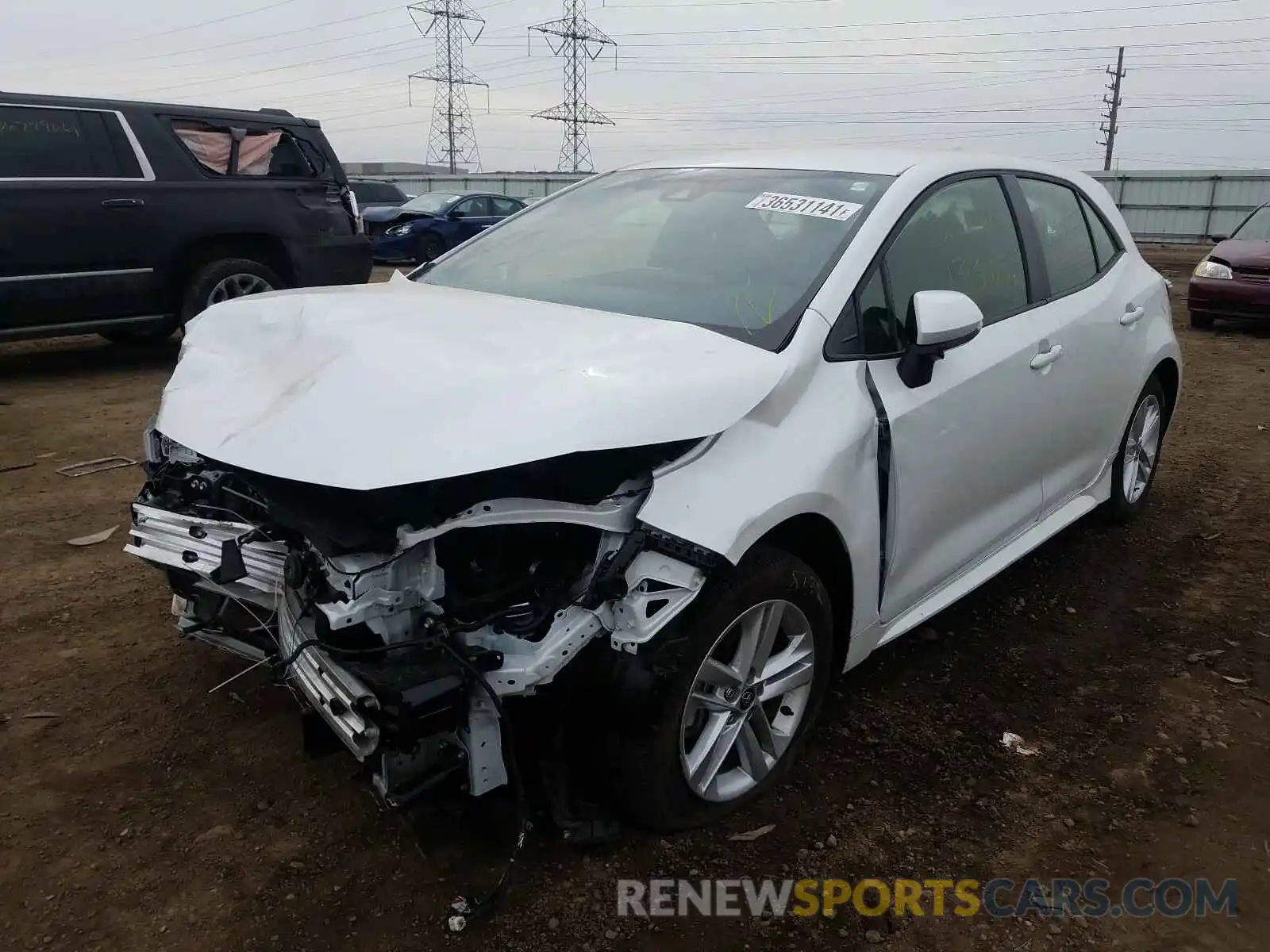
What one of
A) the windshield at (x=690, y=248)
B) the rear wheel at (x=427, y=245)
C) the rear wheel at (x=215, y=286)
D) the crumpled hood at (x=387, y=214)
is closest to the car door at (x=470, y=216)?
the rear wheel at (x=427, y=245)

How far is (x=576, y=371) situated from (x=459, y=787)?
1.00 m

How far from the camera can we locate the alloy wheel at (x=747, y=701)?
2.44m

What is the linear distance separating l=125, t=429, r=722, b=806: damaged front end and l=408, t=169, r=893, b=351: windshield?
2.23 feet

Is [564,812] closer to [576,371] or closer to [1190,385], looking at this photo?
[576,371]

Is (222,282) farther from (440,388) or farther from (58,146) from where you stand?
(440,388)

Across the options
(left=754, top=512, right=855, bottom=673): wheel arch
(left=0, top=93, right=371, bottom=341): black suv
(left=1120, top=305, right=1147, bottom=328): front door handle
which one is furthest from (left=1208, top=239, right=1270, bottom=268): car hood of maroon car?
(left=754, top=512, right=855, bottom=673): wheel arch

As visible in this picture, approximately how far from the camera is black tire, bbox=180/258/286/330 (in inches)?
291

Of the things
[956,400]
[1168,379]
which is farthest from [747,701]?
[1168,379]

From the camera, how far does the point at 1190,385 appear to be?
8211 millimetres

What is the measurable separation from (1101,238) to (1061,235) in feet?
1.63

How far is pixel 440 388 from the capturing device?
7.33ft

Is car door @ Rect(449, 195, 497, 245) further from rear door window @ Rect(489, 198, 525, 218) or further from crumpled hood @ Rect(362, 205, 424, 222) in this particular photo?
crumpled hood @ Rect(362, 205, 424, 222)

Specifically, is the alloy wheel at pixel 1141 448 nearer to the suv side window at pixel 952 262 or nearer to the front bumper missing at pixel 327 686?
the suv side window at pixel 952 262

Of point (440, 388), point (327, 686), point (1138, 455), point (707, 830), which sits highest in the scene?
point (440, 388)
